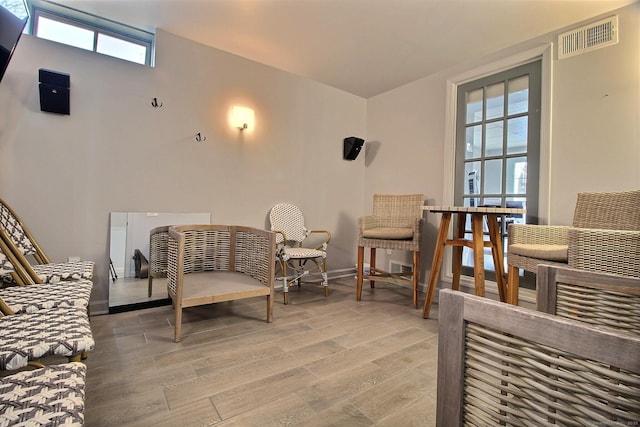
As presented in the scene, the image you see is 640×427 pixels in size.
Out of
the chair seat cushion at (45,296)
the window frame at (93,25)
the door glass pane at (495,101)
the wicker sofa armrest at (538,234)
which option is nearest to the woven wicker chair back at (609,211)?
the wicker sofa armrest at (538,234)

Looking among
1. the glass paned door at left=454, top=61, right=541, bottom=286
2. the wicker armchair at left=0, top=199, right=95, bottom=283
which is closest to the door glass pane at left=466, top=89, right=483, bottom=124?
the glass paned door at left=454, top=61, right=541, bottom=286

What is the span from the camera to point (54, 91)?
2105 mm

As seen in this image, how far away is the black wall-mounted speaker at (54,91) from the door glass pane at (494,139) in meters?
3.63

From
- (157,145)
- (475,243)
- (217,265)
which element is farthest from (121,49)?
(475,243)

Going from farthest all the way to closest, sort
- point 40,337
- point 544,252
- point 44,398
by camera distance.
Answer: point 544,252
point 40,337
point 44,398

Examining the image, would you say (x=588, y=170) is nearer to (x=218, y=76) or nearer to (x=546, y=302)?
(x=546, y=302)

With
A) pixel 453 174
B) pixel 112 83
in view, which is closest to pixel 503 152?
pixel 453 174

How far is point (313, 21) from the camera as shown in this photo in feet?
7.96

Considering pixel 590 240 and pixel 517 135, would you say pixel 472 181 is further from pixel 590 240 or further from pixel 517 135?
pixel 590 240

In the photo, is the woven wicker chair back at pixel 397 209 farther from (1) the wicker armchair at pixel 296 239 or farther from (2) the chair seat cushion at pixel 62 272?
(2) the chair seat cushion at pixel 62 272

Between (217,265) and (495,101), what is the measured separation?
10.1 ft

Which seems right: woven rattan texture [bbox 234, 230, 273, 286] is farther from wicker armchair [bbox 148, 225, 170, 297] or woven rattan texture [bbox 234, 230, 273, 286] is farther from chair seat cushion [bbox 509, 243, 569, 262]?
chair seat cushion [bbox 509, 243, 569, 262]

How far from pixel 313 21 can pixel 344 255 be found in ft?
8.60

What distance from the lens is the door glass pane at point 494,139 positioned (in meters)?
2.78
